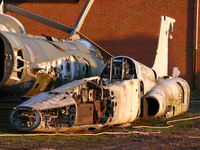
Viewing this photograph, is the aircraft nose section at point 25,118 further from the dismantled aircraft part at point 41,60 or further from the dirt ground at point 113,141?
the dismantled aircraft part at point 41,60

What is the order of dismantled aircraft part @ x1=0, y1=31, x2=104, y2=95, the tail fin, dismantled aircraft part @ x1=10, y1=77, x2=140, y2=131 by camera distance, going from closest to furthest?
dismantled aircraft part @ x1=10, y1=77, x2=140, y2=131 < dismantled aircraft part @ x1=0, y1=31, x2=104, y2=95 < the tail fin

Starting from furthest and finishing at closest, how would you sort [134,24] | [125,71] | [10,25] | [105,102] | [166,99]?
1. [134,24]
2. [10,25]
3. [166,99]
4. [125,71]
5. [105,102]

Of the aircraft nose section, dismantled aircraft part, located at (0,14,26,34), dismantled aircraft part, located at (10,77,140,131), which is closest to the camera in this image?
the aircraft nose section

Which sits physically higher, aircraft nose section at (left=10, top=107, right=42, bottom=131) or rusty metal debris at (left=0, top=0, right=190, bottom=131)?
rusty metal debris at (left=0, top=0, right=190, bottom=131)

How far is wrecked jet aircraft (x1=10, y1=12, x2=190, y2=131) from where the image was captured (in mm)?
10031

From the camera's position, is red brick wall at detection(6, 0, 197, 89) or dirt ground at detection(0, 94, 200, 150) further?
red brick wall at detection(6, 0, 197, 89)

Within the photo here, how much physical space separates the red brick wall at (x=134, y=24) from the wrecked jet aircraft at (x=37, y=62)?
32.9 ft

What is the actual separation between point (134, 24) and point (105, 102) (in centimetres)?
1568

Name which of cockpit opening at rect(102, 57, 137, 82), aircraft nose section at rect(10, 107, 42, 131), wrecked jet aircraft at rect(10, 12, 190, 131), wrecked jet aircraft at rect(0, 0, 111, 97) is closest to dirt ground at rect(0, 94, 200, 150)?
aircraft nose section at rect(10, 107, 42, 131)

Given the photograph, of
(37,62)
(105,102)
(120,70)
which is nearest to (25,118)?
(105,102)

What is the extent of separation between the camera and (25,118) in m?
9.91

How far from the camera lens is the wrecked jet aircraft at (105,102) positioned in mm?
10031

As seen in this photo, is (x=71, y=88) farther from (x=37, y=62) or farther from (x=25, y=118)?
(x=37, y=62)

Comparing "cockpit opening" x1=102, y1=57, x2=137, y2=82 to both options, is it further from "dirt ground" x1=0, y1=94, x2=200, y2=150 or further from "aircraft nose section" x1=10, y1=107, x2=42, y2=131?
"aircraft nose section" x1=10, y1=107, x2=42, y2=131
